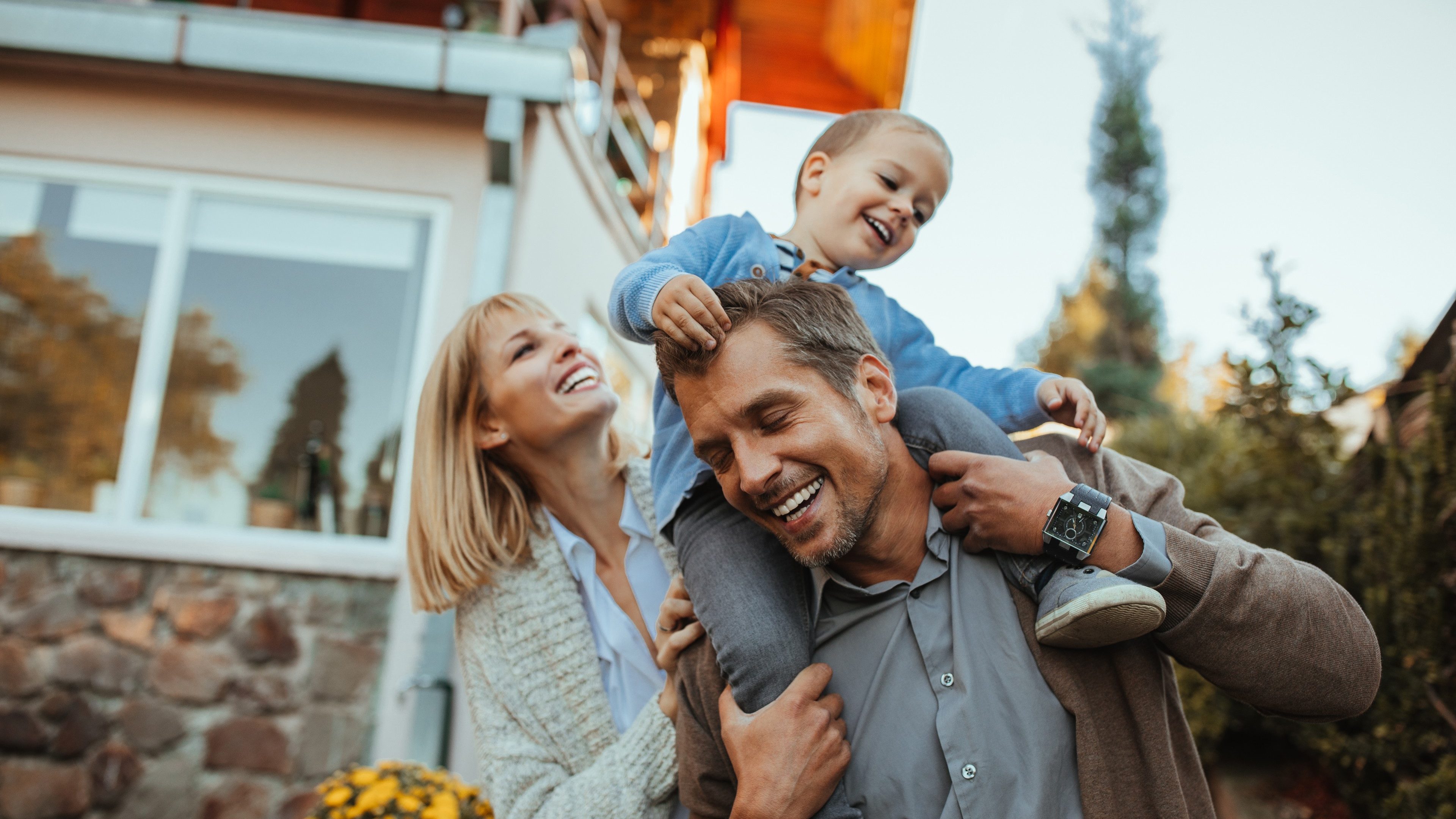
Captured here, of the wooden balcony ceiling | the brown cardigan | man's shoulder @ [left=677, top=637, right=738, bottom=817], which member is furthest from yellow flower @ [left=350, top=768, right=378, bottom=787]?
the wooden balcony ceiling

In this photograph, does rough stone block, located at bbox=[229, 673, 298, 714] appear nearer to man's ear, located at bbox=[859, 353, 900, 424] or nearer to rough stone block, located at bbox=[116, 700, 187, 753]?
rough stone block, located at bbox=[116, 700, 187, 753]

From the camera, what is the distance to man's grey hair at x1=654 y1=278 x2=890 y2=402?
156 cm

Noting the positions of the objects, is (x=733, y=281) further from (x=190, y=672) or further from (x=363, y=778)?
(x=190, y=672)

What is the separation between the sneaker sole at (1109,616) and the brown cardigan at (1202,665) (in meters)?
0.08

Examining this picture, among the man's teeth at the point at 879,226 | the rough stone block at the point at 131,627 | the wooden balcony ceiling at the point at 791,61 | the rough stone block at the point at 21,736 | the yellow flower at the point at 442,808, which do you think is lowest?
the rough stone block at the point at 21,736

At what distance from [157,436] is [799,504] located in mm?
4415

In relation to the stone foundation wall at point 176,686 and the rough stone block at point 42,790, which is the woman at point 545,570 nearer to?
the stone foundation wall at point 176,686

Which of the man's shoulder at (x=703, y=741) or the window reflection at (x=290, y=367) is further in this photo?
the window reflection at (x=290, y=367)

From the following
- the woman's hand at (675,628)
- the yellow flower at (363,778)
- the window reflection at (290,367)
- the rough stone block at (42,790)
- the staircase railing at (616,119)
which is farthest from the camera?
the staircase railing at (616,119)

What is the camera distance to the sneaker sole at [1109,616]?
1.25 m

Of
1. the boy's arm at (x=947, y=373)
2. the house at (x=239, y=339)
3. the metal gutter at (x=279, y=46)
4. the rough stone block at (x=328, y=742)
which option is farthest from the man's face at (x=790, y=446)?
the metal gutter at (x=279, y=46)

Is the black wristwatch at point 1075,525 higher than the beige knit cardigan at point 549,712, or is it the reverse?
the black wristwatch at point 1075,525

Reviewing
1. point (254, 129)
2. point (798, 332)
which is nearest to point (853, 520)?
point (798, 332)

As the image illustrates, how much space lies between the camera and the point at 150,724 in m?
4.10
